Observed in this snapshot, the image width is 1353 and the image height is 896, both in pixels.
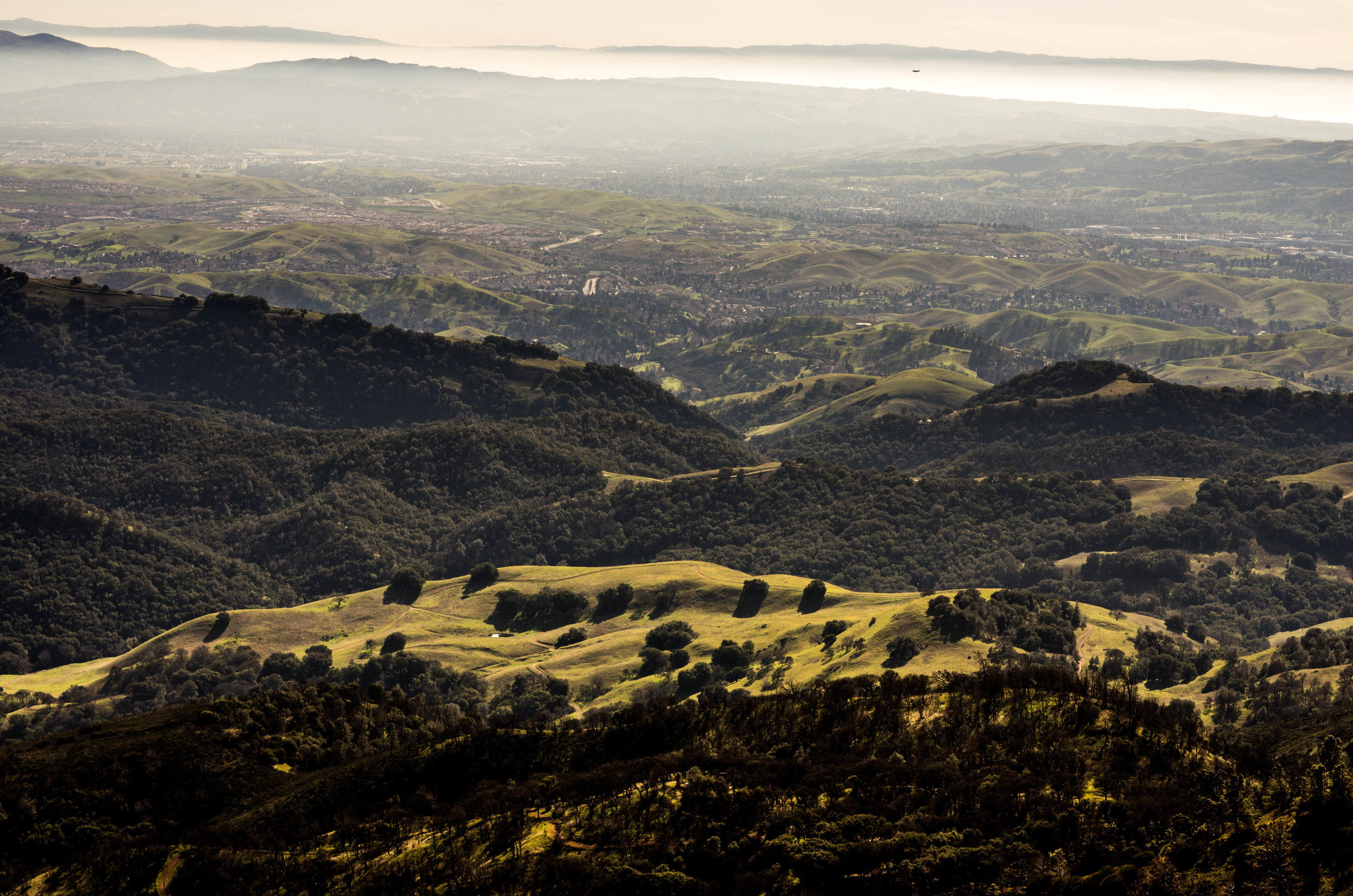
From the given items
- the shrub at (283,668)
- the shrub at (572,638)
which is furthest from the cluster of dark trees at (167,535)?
the shrub at (572,638)

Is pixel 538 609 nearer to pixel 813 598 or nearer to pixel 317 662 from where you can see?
pixel 317 662

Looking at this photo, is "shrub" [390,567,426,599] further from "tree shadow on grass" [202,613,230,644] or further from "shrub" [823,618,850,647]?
"shrub" [823,618,850,647]

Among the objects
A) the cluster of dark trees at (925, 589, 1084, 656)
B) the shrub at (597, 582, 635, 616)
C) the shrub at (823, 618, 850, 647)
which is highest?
the cluster of dark trees at (925, 589, 1084, 656)

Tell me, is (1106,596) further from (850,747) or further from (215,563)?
(215,563)

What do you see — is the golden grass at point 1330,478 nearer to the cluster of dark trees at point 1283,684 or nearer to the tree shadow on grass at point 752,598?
the cluster of dark trees at point 1283,684

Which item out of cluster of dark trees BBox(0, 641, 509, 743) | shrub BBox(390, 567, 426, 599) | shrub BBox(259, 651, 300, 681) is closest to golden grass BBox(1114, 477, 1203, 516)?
cluster of dark trees BBox(0, 641, 509, 743)

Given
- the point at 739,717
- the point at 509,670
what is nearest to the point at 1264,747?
the point at 739,717

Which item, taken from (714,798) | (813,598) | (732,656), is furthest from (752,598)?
(714,798)
